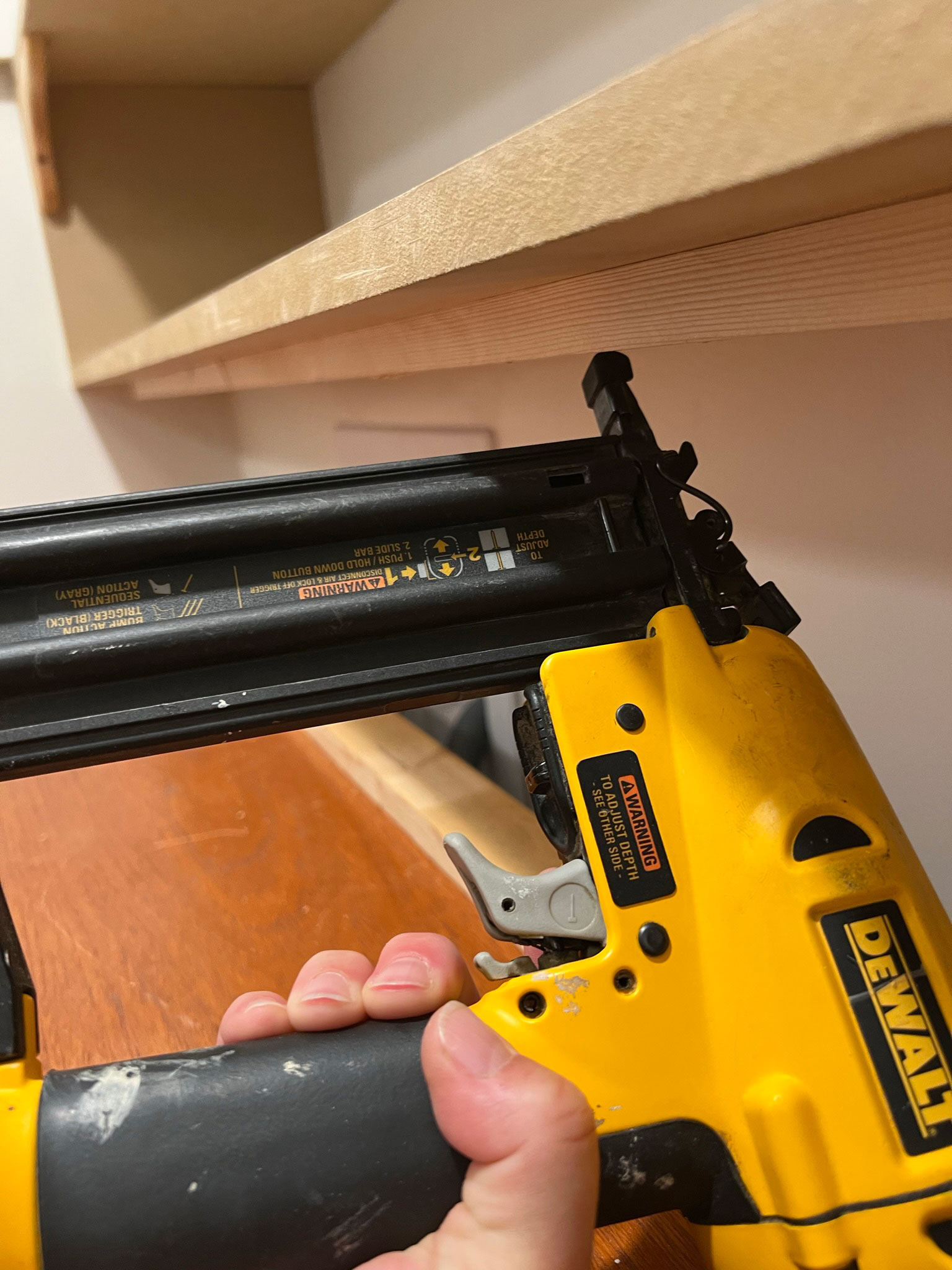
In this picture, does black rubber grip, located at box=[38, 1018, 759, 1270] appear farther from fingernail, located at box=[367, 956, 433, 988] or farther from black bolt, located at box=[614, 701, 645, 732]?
black bolt, located at box=[614, 701, 645, 732]

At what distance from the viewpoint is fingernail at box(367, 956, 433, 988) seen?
0.45 m

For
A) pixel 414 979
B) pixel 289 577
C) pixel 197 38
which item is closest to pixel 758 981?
pixel 414 979

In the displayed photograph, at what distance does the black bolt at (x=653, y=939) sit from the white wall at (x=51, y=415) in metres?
1.74

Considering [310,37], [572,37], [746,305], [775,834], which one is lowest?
[775,834]

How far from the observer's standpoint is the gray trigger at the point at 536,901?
41cm

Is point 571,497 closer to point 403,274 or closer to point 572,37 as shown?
point 403,274

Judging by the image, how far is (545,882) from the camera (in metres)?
0.41

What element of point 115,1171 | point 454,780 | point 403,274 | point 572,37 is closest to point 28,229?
point 572,37

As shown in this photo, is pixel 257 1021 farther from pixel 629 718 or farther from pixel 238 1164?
pixel 629 718

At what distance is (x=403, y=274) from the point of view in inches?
15.6

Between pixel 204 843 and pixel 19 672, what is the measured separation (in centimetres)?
60

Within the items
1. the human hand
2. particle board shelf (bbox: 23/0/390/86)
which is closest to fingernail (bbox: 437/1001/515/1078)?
the human hand

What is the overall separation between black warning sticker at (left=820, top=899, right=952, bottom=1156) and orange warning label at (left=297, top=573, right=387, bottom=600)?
0.25 meters

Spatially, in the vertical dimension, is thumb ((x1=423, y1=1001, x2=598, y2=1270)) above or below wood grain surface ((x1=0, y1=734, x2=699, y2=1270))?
below
